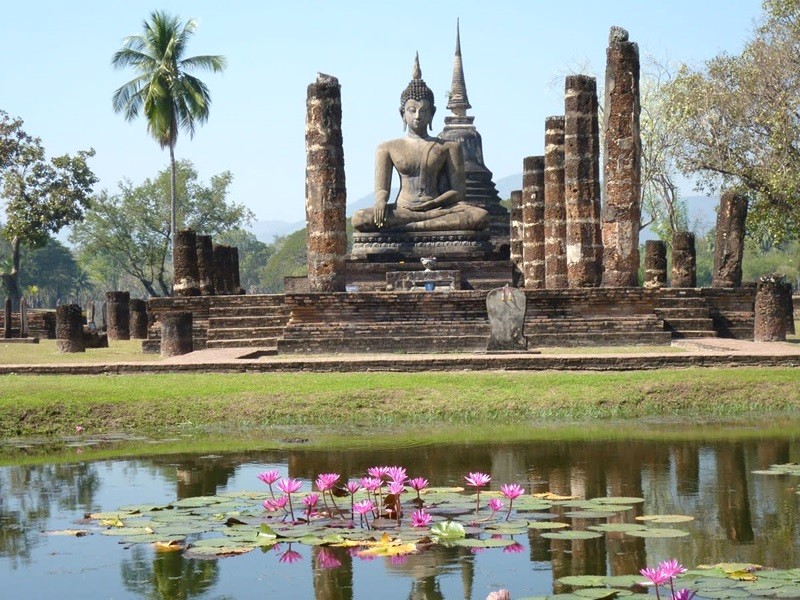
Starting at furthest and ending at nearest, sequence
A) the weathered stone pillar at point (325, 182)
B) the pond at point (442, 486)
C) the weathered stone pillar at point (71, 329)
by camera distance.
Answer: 1. the weathered stone pillar at point (71, 329)
2. the weathered stone pillar at point (325, 182)
3. the pond at point (442, 486)

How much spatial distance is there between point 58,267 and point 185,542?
84.0 m

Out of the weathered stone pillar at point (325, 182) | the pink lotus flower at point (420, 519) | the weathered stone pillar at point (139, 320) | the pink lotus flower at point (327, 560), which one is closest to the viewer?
the pink lotus flower at point (327, 560)

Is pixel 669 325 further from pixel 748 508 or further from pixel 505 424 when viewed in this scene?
pixel 748 508

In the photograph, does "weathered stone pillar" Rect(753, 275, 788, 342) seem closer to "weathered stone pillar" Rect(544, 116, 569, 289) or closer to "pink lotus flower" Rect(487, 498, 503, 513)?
"weathered stone pillar" Rect(544, 116, 569, 289)

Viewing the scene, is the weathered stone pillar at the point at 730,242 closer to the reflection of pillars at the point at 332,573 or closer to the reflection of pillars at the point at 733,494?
the reflection of pillars at the point at 733,494

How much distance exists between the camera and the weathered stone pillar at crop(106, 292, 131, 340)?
31469mm

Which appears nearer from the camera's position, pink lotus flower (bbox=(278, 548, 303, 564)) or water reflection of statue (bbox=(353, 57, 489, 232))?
pink lotus flower (bbox=(278, 548, 303, 564))

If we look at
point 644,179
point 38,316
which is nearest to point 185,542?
point 38,316

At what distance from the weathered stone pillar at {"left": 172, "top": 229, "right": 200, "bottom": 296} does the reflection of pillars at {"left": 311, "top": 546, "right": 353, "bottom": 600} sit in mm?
17833

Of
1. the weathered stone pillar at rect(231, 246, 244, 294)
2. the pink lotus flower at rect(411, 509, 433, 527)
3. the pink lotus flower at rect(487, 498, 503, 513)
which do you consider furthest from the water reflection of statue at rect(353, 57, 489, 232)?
the pink lotus flower at rect(411, 509, 433, 527)

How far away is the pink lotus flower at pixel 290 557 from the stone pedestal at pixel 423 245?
20.9m

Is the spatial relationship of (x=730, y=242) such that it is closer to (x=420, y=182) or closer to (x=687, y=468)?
(x=420, y=182)

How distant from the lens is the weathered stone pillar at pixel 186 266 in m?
25.2

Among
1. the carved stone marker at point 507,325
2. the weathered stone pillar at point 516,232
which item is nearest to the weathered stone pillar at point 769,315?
the carved stone marker at point 507,325
